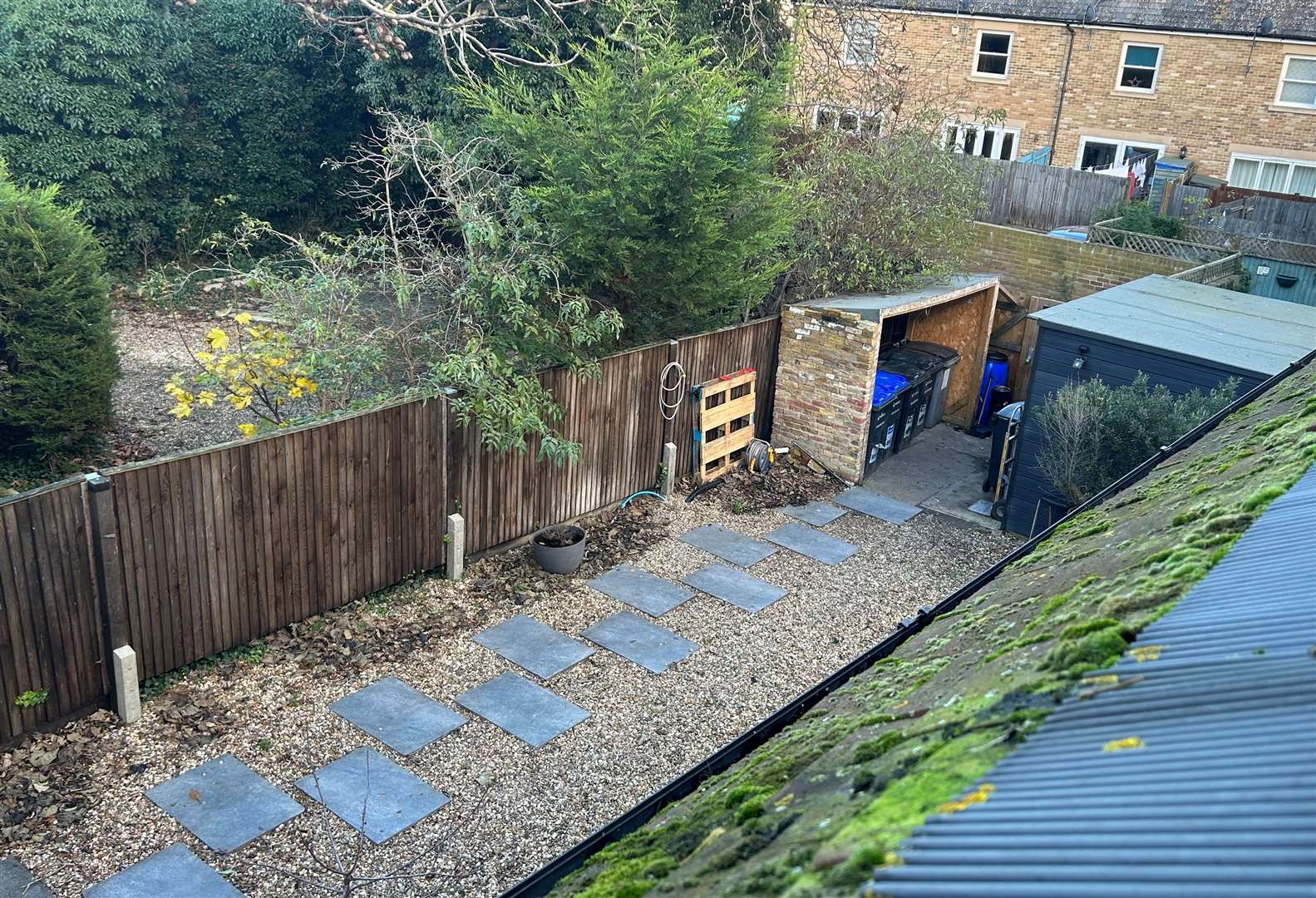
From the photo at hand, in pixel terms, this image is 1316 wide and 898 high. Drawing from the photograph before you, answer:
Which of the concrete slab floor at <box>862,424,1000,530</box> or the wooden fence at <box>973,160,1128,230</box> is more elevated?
the wooden fence at <box>973,160,1128,230</box>

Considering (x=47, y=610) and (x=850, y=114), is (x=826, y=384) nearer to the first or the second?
(x=850, y=114)

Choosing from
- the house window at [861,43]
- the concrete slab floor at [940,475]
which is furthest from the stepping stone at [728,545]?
Result: the house window at [861,43]

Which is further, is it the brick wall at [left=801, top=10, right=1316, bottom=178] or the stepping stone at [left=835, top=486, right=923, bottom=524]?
the brick wall at [left=801, top=10, right=1316, bottom=178]

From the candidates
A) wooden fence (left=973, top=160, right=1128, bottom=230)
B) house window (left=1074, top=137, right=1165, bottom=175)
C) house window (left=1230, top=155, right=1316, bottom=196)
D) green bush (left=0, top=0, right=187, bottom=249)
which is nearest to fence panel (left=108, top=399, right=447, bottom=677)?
green bush (left=0, top=0, right=187, bottom=249)

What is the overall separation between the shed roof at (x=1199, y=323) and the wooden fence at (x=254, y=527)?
585 centimetres

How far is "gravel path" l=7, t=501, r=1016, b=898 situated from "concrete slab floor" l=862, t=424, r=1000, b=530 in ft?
7.59

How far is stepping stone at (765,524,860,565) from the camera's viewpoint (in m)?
12.0

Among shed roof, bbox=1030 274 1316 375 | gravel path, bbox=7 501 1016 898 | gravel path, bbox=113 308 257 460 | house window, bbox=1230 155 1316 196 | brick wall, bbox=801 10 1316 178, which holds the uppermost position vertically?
brick wall, bbox=801 10 1316 178

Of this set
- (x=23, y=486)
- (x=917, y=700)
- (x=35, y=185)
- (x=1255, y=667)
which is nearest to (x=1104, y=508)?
(x=917, y=700)

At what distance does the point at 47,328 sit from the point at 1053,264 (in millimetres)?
15689

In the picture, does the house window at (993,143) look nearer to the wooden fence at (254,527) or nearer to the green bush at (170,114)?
the green bush at (170,114)

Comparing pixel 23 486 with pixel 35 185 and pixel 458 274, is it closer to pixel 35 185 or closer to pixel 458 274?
pixel 458 274

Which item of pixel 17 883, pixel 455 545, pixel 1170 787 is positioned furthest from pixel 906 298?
pixel 1170 787

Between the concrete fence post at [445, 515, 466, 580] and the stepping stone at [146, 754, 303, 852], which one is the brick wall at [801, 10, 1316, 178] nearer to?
the concrete fence post at [445, 515, 466, 580]
